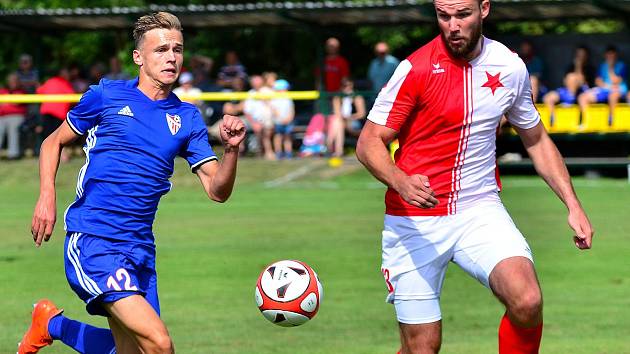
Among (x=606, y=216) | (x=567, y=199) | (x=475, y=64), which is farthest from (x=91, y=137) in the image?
(x=606, y=216)

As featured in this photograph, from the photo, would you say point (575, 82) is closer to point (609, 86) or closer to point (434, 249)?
point (609, 86)

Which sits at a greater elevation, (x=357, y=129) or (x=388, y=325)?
(x=388, y=325)

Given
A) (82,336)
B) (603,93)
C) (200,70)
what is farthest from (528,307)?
(200,70)

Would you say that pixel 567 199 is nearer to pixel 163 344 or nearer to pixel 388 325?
pixel 163 344

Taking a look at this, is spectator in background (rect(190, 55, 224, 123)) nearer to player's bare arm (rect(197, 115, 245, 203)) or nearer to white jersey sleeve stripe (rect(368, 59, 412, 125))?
player's bare arm (rect(197, 115, 245, 203))

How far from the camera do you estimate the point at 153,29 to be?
21.9 feet

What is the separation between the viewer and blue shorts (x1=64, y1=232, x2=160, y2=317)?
6207mm

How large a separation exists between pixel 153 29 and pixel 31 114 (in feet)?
58.8

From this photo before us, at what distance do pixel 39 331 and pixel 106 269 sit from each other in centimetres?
176

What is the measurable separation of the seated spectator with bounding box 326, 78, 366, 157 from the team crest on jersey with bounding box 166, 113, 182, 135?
50.6 ft

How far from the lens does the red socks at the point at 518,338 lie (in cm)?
641

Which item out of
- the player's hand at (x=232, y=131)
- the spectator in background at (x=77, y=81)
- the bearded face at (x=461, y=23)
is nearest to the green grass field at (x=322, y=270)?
the player's hand at (x=232, y=131)

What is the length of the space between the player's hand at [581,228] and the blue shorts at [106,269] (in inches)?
89.7

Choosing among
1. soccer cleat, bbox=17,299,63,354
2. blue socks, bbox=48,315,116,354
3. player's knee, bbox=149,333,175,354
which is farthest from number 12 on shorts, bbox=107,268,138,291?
soccer cleat, bbox=17,299,63,354
